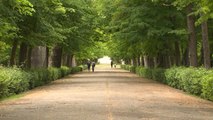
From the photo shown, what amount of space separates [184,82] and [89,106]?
29.1 feet

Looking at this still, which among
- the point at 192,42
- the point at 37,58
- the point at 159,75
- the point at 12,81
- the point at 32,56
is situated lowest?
the point at 12,81

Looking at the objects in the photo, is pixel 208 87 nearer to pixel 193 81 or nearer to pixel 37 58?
pixel 193 81

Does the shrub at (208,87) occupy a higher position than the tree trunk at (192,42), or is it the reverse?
the tree trunk at (192,42)

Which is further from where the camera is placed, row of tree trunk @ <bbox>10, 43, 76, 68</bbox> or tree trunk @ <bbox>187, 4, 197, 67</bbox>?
row of tree trunk @ <bbox>10, 43, 76, 68</bbox>

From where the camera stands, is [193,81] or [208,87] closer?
[208,87]

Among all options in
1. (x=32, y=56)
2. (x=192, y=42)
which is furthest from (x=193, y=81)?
(x=32, y=56)

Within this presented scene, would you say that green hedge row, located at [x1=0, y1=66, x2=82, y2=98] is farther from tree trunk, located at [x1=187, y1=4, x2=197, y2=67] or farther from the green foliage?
tree trunk, located at [x1=187, y1=4, x2=197, y2=67]

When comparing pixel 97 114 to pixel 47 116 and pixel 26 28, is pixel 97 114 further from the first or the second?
pixel 26 28

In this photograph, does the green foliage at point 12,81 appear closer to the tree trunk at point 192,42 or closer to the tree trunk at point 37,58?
the tree trunk at point 192,42

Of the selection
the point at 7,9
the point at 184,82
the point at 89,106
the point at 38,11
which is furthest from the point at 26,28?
the point at 89,106

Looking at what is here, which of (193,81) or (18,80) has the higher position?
(18,80)

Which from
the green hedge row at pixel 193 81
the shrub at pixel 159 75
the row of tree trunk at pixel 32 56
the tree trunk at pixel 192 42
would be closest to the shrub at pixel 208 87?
the green hedge row at pixel 193 81

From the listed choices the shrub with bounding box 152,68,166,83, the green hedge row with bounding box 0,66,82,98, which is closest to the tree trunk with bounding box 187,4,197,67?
the shrub with bounding box 152,68,166,83

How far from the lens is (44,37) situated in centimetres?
2498
